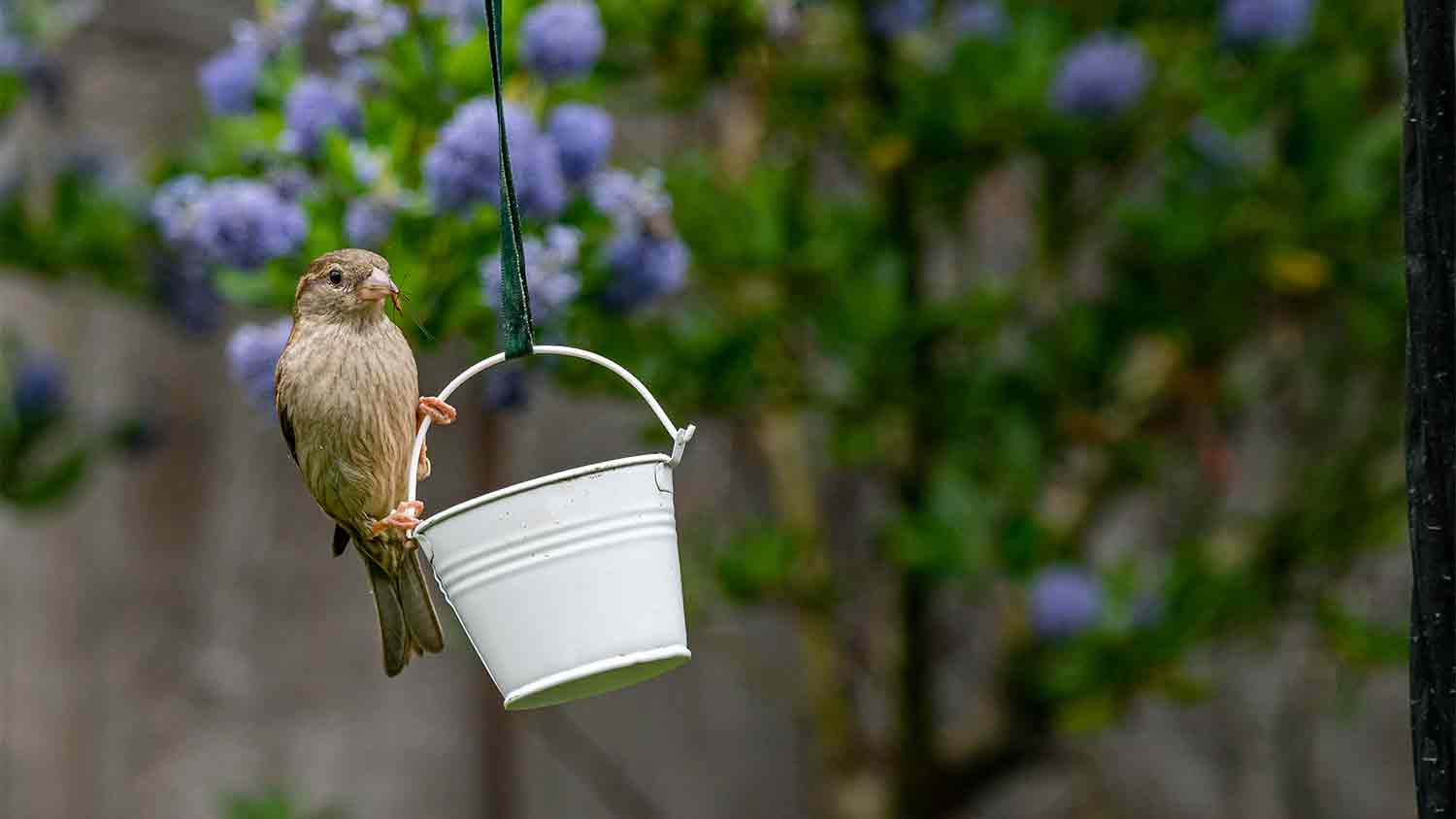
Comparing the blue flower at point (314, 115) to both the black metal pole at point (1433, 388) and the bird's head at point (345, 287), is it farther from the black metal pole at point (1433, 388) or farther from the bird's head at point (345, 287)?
A: the black metal pole at point (1433, 388)

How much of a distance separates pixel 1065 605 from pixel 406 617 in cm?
155

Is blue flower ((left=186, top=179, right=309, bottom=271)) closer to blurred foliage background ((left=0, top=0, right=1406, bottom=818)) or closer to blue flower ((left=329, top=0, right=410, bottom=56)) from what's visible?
blue flower ((left=329, top=0, right=410, bottom=56))

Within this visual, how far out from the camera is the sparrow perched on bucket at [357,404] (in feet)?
3.47

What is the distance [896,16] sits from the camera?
101 inches

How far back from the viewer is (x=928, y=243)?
321 centimetres

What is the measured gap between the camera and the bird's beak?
3.42 feet

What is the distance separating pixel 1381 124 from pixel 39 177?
2121 millimetres

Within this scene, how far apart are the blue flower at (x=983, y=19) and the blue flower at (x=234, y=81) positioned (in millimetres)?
1255

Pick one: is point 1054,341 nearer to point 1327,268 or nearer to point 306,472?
point 1327,268

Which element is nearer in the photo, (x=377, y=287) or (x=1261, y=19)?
(x=377, y=287)

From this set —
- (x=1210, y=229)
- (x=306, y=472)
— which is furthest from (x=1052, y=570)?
(x=306, y=472)

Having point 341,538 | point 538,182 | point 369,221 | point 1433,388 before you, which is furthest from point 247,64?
point 1433,388

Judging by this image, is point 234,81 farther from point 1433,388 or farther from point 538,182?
point 1433,388

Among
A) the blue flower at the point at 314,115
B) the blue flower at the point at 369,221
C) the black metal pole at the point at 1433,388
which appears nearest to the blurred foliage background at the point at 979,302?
the blue flower at the point at 314,115
